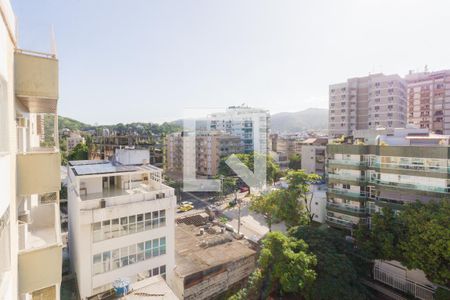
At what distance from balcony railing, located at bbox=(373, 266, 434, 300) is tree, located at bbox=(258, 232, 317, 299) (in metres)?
5.87

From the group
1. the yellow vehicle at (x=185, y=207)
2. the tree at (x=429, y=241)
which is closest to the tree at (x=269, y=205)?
the tree at (x=429, y=241)

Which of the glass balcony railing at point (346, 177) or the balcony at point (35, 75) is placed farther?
the glass balcony railing at point (346, 177)

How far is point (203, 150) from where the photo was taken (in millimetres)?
43312

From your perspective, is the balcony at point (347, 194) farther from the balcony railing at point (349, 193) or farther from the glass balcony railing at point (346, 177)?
the glass balcony railing at point (346, 177)

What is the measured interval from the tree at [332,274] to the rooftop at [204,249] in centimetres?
372

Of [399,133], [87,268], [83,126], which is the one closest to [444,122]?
[399,133]

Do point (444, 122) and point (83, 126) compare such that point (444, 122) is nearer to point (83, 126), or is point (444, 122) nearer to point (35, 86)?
point (35, 86)

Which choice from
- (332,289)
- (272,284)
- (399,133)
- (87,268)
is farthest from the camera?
(399,133)

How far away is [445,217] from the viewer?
37.4 feet

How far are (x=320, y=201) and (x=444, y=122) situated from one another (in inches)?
1545

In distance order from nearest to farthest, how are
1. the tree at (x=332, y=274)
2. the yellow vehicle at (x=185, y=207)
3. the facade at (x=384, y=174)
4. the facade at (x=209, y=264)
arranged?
1. the tree at (x=332, y=274)
2. the facade at (x=209, y=264)
3. the facade at (x=384, y=174)
4. the yellow vehicle at (x=185, y=207)

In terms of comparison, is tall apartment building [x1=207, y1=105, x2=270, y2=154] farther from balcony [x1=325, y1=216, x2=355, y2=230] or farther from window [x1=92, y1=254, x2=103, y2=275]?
window [x1=92, y1=254, x2=103, y2=275]

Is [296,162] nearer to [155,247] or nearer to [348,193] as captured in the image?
[348,193]

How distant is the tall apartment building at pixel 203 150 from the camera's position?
138ft
